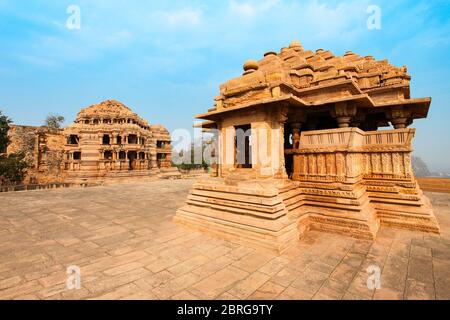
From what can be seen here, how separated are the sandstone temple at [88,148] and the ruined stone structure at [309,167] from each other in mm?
22468

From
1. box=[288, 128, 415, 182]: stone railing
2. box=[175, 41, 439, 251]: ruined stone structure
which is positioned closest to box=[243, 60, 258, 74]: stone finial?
box=[175, 41, 439, 251]: ruined stone structure

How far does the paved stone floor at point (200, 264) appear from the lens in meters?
3.27

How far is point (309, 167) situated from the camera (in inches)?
273

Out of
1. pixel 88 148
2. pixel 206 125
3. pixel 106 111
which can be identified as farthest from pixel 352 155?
pixel 106 111

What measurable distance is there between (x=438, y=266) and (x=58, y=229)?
30.2 feet

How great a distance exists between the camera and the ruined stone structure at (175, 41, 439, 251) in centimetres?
573

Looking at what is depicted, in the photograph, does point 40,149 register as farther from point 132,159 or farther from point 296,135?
point 296,135

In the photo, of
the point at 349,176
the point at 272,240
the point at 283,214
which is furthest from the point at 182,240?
the point at 349,176

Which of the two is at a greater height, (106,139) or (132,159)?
(106,139)

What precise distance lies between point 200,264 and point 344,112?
5.93 metres

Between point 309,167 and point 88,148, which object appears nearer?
point 309,167

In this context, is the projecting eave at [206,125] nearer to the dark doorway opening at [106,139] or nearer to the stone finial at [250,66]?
the stone finial at [250,66]

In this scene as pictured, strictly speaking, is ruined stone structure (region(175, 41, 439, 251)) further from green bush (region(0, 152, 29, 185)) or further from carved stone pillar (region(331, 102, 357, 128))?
green bush (region(0, 152, 29, 185))

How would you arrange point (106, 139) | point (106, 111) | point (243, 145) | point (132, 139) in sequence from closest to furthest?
point (243, 145), point (106, 111), point (132, 139), point (106, 139)
